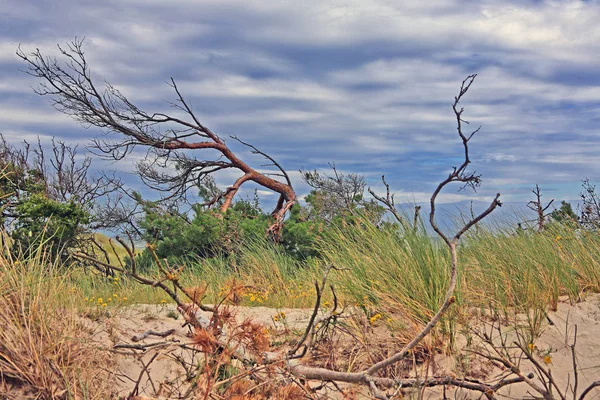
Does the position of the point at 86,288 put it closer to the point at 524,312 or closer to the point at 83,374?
the point at 83,374

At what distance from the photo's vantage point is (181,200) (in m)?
16.2

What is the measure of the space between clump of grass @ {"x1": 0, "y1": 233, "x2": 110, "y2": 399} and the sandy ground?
251mm

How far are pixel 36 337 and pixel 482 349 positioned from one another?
354cm

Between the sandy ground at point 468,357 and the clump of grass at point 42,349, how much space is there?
25cm

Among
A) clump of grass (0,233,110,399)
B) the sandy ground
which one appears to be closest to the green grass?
the sandy ground

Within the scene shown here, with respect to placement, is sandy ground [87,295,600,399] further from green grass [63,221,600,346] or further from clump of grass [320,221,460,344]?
clump of grass [320,221,460,344]

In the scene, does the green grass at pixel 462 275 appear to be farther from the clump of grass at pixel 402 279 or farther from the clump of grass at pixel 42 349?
the clump of grass at pixel 42 349

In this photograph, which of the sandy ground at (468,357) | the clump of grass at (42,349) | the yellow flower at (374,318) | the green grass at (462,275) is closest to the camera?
the clump of grass at (42,349)

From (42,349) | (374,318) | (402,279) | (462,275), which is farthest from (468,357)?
(42,349)

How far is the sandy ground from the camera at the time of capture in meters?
4.48

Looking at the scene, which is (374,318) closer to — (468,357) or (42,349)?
(468,357)

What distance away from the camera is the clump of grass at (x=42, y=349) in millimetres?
4012

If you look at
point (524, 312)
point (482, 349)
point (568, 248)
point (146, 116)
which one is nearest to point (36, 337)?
point (482, 349)

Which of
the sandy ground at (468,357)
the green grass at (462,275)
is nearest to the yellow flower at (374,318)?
the green grass at (462,275)
